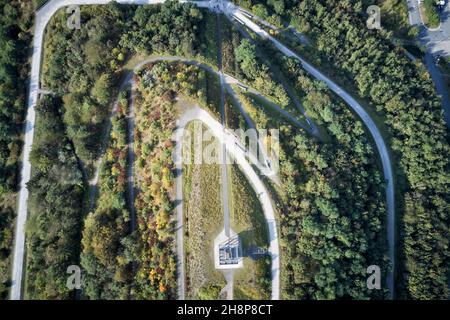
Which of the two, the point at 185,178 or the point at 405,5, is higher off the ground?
the point at 405,5

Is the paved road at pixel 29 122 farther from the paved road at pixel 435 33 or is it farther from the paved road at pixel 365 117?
the paved road at pixel 435 33

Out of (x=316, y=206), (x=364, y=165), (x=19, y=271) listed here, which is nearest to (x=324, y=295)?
(x=316, y=206)

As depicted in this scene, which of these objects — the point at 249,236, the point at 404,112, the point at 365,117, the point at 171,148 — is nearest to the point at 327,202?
the point at 249,236

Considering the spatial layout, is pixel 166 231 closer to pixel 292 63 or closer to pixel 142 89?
pixel 142 89

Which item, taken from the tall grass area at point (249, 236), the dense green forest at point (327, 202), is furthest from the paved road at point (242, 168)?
the dense green forest at point (327, 202)

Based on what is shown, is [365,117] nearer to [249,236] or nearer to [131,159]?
[249,236]

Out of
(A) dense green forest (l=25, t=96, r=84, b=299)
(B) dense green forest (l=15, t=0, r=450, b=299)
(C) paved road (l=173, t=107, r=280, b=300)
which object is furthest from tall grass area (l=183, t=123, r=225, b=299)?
(A) dense green forest (l=25, t=96, r=84, b=299)
